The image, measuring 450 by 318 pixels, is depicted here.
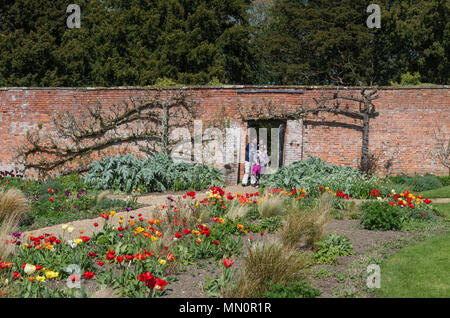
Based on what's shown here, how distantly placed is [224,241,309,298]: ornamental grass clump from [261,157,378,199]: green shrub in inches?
197

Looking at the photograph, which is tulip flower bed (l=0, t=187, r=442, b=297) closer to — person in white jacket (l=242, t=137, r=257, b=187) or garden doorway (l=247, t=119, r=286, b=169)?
person in white jacket (l=242, t=137, r=257, b=187)

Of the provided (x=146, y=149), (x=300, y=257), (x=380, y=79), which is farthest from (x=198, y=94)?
(x=380, y=79)

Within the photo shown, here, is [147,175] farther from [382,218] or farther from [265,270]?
[265,270]

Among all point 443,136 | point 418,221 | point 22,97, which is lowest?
point 418,221

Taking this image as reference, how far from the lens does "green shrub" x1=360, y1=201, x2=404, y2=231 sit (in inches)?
274

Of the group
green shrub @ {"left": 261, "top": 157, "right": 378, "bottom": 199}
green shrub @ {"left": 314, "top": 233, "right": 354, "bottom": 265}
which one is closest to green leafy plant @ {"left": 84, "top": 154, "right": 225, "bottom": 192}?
green shrub @ {"left": 261, "top": 157, "right": 378, "bottom": 199}

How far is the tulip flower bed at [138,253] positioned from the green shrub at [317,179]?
235cm

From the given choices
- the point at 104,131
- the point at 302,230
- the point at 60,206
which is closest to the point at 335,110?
the point at 104,131

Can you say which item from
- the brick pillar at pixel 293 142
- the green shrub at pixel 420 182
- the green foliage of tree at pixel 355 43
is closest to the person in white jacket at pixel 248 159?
the brick pillar at pixel 293 142

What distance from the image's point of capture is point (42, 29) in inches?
914

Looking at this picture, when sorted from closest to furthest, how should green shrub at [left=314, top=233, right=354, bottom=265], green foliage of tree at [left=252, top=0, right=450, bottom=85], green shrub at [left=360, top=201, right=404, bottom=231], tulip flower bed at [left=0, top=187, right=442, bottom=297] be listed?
tulip flower bed at [left=0, top=187, right=442, bottom=297] < green shrub at [left=314, top=233, right=354, bottom=265] < green shrub at [left=360, top=201, right=404, bottom=231] < green foliage of tree at [left=252, top=0, right=450, bottom=85]

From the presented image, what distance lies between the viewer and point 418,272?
498 cm

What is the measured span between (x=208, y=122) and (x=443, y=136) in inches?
285

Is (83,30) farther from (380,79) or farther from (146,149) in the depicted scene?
(380,79)
